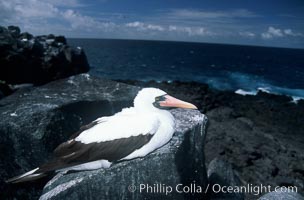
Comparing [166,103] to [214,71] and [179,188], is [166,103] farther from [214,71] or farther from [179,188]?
[214,71]

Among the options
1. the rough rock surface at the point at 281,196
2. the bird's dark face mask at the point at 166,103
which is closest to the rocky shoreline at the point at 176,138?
the bird's dark face mask at the point at 166,103

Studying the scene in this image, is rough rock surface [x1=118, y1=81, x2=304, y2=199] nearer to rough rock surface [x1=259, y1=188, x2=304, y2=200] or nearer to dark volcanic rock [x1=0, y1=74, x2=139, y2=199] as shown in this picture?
rough rock surface [x1=259, y1=188, x2=304, y2=200]

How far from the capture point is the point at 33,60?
74.6ft

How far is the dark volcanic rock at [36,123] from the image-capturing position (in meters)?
4.04

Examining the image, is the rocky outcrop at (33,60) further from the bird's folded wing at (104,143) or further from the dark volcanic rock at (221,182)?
the bird's folded wing at (104,143)

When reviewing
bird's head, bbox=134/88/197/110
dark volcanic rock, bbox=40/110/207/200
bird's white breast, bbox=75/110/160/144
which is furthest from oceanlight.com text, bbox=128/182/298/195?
bird's head, bbox=134/88/197/110

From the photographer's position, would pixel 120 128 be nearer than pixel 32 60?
Yes

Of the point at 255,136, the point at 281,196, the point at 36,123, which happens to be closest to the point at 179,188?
the point at 281,196

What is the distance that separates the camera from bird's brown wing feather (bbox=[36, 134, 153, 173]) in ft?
10.7

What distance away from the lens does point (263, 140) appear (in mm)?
11000

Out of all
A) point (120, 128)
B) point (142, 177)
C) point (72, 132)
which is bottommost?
point (142, 177)

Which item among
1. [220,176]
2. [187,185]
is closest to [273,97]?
[220,176]

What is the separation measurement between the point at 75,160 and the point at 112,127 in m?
0.59

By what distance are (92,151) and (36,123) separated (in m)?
1.30
